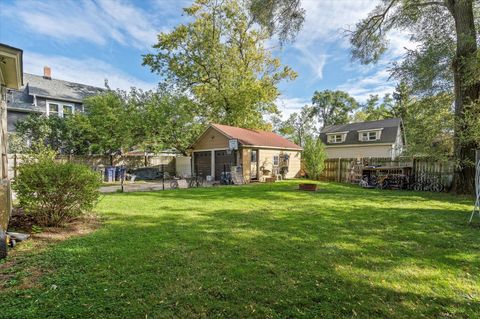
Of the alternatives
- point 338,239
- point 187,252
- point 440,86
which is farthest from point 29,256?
point 440,86

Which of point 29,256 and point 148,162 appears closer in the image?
point 29,256

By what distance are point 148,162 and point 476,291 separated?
21167 millimetres

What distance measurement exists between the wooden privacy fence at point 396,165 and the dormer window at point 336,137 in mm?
12058

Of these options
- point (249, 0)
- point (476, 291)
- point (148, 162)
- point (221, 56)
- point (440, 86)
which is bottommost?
point (476, 291)

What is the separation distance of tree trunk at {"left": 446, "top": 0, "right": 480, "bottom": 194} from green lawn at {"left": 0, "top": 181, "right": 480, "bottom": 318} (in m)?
6.75

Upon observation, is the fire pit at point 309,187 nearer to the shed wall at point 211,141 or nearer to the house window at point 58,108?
the shed wall at point 211,141

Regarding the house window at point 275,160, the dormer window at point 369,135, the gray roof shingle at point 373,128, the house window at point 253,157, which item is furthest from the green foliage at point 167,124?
the dormer window at point 369,135

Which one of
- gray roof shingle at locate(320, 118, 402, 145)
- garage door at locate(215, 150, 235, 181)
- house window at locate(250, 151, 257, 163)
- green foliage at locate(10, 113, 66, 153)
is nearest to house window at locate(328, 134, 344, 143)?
gray roof shingle at locate(320, 118, 402, 145)

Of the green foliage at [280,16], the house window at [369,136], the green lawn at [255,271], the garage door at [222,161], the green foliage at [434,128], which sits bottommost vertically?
the green lawn at [255,271]

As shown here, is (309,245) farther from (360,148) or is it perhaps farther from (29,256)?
(360,148)

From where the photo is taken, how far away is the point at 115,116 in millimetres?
17422

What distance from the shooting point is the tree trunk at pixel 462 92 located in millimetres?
9547

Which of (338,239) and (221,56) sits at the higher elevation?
(221,56)

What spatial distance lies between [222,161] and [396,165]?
10.7 meters
